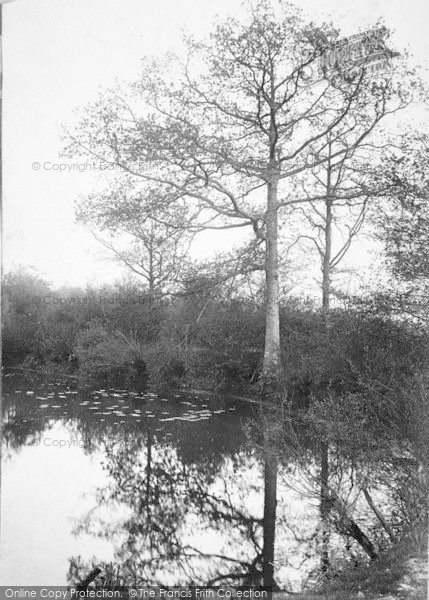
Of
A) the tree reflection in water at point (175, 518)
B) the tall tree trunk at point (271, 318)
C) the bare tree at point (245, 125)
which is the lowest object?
the tree reflection in water at point (175, 518)

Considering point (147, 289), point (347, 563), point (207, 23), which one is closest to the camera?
point (347, 563)

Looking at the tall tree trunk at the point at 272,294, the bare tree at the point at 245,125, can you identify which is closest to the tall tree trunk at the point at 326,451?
the bare tree at the point at 245,125

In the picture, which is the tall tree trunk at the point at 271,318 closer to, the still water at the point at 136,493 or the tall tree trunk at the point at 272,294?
the tall tree trunk at the point at 272,294

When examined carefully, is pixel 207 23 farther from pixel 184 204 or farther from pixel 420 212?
pixel 420 212

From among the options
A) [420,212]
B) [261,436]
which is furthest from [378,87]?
[261,436]

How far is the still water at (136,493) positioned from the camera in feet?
10.8

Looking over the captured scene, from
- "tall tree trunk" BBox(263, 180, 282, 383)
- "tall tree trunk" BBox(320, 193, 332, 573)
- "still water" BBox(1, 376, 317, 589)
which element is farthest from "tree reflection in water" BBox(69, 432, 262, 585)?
"tall tree trunk" BBox(263, 180, 282, 383)

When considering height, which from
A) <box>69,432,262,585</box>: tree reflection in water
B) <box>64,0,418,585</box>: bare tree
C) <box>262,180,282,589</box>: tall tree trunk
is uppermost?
<box>64,0,418,585</box>: bare tree

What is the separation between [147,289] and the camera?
403 centimetres

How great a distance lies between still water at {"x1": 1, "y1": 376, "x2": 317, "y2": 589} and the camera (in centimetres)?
328

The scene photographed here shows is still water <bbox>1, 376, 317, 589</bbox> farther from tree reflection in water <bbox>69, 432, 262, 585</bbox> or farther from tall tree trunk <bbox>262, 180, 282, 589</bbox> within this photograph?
tall tree trunk <bbox>262, 180, 282, 589</bbox>

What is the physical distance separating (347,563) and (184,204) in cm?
226

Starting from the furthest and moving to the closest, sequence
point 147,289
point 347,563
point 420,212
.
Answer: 1. point 147,289
2. point 420,212
3. point 347,563

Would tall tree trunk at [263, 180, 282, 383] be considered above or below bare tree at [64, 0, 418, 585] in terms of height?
below
